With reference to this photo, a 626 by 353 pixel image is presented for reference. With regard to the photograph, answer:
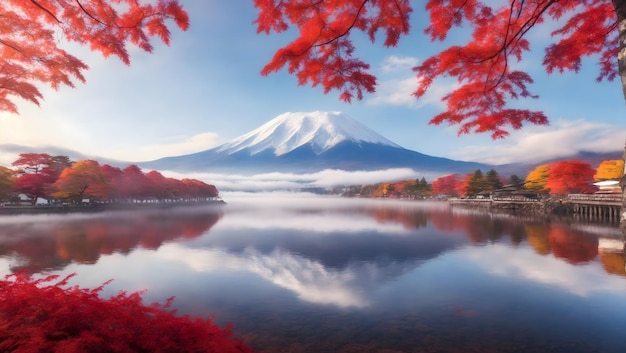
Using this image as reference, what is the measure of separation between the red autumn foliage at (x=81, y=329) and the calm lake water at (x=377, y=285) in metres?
2.37

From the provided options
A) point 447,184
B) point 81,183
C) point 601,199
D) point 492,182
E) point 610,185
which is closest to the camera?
point 601,199

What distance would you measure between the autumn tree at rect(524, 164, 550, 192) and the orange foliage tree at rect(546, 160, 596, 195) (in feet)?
42.6

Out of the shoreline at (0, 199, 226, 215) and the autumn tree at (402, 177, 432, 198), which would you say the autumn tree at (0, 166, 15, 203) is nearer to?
the shoreline at (0, 199, 226, 215)

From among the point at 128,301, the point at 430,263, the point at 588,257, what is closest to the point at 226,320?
the point at 128,301

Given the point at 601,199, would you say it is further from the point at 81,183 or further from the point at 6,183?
the point at 6,183

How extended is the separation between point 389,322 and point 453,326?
1.28 meters

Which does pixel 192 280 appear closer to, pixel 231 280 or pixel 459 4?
pixel 231 280

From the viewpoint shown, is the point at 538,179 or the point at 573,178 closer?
the point at 573,178

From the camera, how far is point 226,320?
722cm

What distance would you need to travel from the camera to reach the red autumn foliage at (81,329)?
3.18 m

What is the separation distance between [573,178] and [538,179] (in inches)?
673

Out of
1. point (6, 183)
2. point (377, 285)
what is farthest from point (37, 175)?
point (377, 285)

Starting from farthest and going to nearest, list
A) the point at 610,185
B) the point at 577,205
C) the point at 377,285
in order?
1. the point at 610,185
2. the point at 577,205
3. the point at 377,285

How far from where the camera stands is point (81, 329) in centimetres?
355
